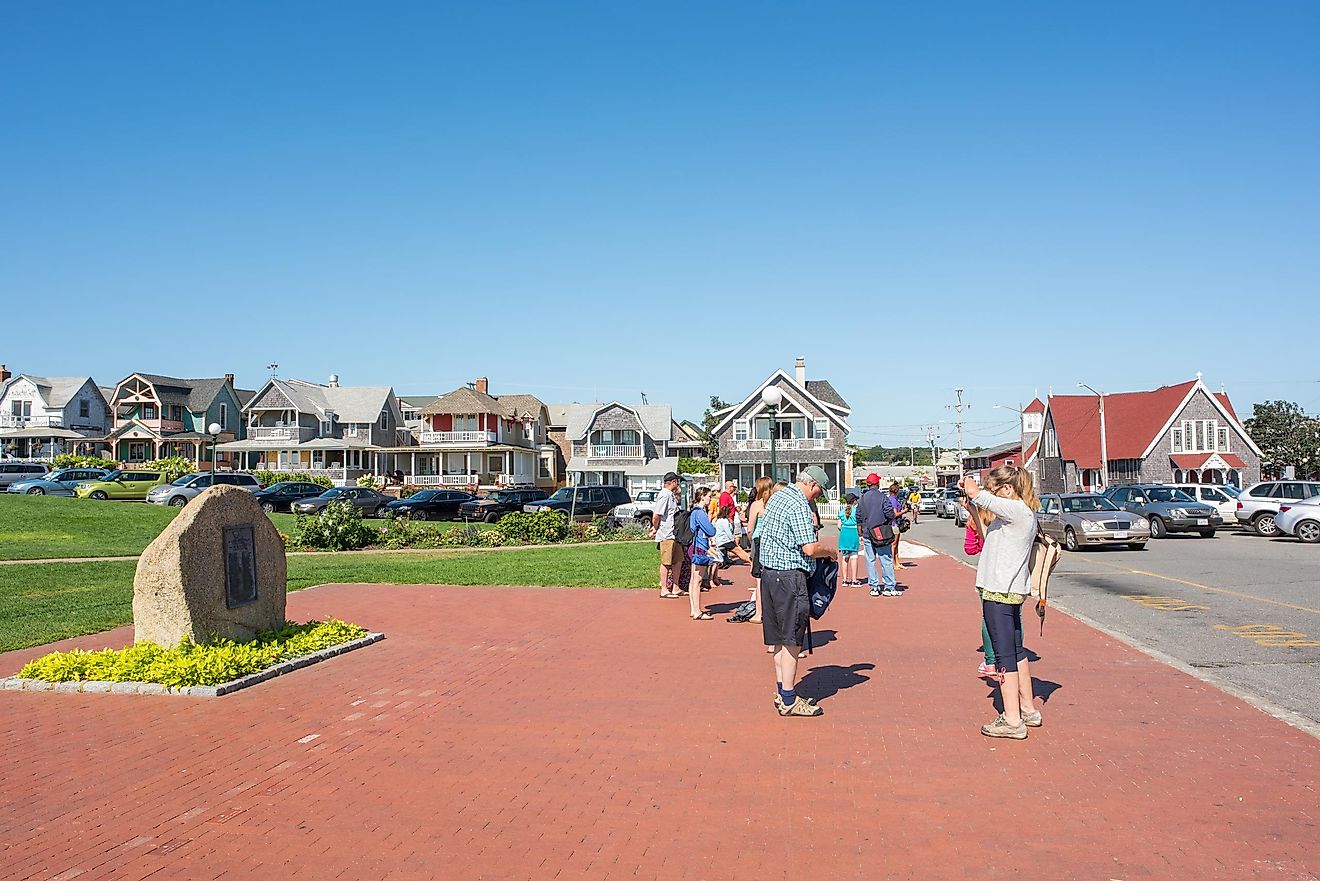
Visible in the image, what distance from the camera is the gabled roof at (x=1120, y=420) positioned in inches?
2190

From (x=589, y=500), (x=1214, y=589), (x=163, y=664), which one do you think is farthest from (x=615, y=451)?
(x=163, y=664)

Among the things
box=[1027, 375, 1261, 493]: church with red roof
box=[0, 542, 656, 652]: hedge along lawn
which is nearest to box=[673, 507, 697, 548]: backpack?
box=[0, 542, 656, 652]: hedge along lawn

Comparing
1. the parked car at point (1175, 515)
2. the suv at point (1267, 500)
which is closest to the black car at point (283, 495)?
the parked car at point (1175, 515)

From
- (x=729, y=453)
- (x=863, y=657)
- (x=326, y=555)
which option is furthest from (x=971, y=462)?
(x=863, y=657)

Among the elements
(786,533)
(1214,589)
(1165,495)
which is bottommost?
(1214,589)

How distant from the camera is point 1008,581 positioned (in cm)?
664

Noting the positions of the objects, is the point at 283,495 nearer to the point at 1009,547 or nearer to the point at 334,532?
the point at 334,532

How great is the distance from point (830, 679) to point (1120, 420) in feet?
188

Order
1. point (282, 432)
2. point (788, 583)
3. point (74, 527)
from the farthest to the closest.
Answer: point (282, 432) < point (74, 527) < point (788, 583)

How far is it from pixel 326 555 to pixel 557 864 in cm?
2002

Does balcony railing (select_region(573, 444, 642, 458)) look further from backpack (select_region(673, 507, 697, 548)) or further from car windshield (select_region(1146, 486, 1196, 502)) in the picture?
backpack (select_region(673, 507, 697, 548))

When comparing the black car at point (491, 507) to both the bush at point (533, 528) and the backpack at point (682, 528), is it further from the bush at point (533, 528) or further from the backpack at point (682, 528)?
the backpack at point (682, 528)

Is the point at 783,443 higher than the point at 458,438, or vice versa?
the point at 458,438

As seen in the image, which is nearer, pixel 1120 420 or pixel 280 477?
pixel 280 477
